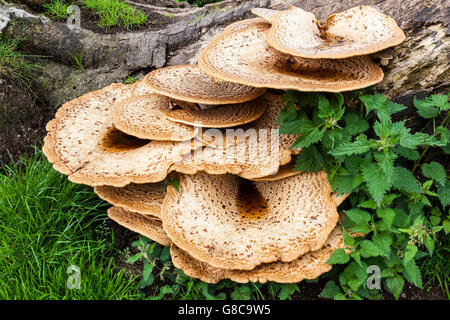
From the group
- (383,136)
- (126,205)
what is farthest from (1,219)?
(383,136)

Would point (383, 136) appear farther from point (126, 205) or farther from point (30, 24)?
point (30, 24)

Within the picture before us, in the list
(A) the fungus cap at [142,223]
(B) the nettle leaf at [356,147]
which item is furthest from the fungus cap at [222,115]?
(A) the fungus cap at [142,223]

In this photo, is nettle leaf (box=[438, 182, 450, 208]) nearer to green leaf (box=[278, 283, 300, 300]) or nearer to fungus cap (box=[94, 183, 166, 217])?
green leaf (box=[278, 283, 300, 300])

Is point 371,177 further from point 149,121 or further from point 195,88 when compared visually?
point 149,121

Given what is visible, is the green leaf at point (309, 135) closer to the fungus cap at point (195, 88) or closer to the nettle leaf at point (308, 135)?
the nettle leaf at point (308, 135)

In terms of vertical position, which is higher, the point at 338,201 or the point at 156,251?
the point at 338,201

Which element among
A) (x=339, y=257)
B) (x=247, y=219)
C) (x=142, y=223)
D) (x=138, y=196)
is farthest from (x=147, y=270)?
(x=339, y=257)
